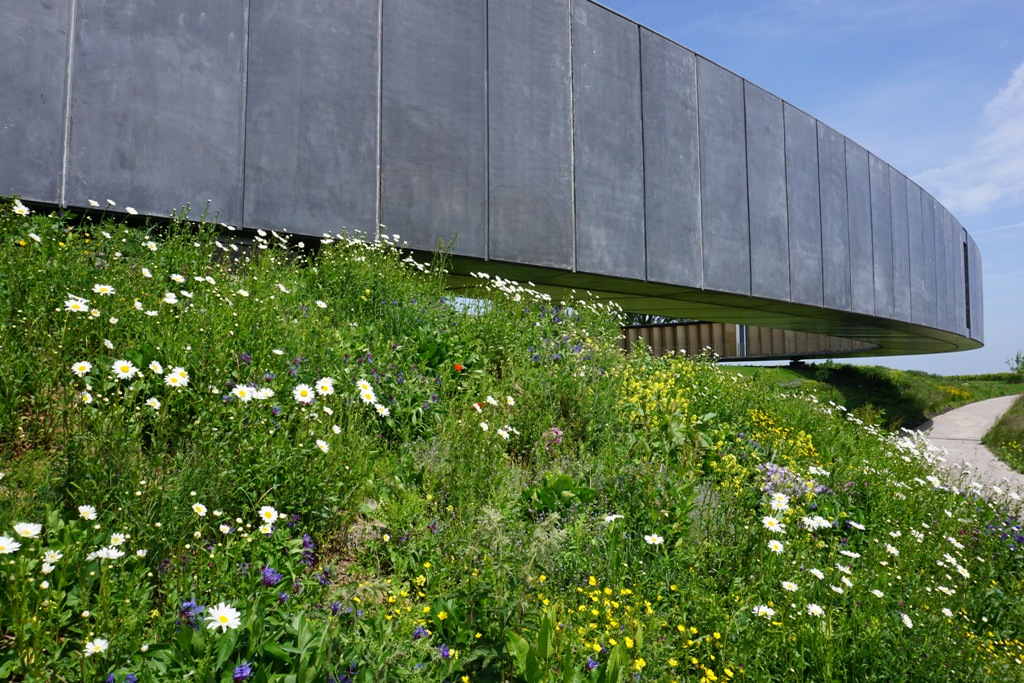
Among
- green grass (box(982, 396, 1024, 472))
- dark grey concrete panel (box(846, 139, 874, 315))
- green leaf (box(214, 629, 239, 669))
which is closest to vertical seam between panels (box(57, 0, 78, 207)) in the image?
green leaf (box(214, 629, 239, 669))

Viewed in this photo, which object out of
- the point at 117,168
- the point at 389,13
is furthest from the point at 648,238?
the point at 117,168

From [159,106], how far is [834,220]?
585 inches

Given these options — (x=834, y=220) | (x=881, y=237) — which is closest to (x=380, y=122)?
(x=834, y=220)

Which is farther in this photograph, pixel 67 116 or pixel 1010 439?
pixel 1010 439

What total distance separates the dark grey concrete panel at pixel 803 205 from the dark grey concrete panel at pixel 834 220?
30cm

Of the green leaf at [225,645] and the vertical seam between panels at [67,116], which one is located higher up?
the vertical seam between panels at [67,116]

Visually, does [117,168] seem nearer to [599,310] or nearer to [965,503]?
[599,310]

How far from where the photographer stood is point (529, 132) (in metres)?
9.73

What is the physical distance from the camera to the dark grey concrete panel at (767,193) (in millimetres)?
13625

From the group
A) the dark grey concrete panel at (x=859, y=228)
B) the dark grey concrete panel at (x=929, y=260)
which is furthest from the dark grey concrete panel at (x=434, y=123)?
the dark grey concrete panel at (x=929, y=260)

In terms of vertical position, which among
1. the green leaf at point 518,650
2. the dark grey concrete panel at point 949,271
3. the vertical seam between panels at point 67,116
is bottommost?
the green leaf at point 518,650

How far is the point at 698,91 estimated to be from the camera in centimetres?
1249

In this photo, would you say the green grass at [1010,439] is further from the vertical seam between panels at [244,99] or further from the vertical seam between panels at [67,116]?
the vertical seam between panels at [67,116]

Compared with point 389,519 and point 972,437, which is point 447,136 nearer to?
point 389,519
